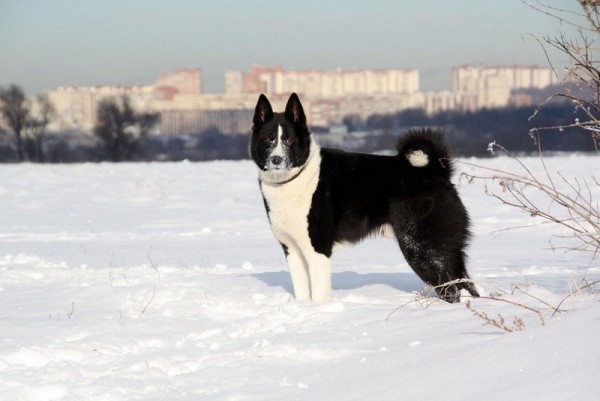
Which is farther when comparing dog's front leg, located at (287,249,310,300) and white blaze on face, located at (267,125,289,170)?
dog's front leg, located at (287,249,310,300)

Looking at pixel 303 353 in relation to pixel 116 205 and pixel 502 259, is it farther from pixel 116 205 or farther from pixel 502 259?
pixel 116 205

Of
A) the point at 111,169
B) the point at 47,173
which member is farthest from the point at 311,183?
the point at 111,169

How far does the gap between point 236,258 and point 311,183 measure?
3.79m

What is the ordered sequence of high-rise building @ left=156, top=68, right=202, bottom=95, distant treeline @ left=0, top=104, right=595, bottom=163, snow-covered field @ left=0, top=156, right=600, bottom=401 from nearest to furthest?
snow-covered field @ left=0, top=156, right=600, bottom=401, distant treeline @ left=0, top=104, right=595, bottom=163, high-rise building @ left=156, top=68, right=202, bottom=95

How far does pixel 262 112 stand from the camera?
5980 millimetres

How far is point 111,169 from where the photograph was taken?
995 inches

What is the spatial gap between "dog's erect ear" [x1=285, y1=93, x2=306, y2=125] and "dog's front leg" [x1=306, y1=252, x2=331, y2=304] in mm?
969

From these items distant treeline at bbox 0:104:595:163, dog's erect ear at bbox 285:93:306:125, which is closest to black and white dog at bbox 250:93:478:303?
dog's erect ear at bbox 285:93:306:125

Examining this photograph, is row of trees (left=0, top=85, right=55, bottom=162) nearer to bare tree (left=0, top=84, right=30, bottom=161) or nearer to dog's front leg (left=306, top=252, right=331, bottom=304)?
bare tree (left=0, top=84, right=30, bottom=161)

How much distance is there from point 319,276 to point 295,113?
1.17m

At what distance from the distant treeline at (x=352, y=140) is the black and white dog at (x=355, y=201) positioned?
1046 inches

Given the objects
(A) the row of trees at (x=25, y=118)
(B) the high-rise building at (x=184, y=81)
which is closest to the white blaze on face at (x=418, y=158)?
(A) the row of trees at (x=25, y=118)

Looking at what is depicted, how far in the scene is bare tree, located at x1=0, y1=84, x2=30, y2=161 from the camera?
62.4 m

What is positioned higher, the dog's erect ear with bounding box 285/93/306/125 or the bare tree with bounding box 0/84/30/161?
the dog's erect ear with bounding box 285/93/306/125
